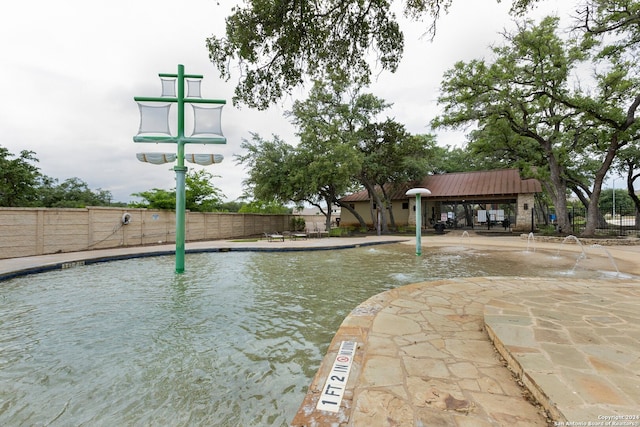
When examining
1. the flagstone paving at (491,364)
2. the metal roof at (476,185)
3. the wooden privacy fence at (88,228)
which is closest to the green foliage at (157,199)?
the wooden privacy fence at (88,228)

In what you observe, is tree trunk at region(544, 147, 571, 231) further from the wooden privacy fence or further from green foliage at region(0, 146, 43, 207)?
green foliage at region(0, 146, 43, 207)

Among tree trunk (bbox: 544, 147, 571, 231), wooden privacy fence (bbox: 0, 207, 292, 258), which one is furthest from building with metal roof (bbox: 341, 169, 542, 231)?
wooden privacy fence (bbox: 0, 207, 292, 258)

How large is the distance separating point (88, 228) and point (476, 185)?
2156 cm

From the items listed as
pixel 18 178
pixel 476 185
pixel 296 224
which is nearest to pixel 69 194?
pixel 18 178

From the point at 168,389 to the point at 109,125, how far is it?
13902 millimetres

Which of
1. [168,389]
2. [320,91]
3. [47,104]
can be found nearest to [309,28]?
[168,389]

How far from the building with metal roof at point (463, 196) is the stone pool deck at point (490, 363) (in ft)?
52.3

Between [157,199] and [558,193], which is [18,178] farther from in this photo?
[558,193]

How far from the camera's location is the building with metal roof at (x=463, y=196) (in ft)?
57.2

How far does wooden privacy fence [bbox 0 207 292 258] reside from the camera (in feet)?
28.3

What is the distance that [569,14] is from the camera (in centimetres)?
712

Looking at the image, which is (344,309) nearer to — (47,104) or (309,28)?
(309,28)

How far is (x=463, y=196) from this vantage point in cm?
1866

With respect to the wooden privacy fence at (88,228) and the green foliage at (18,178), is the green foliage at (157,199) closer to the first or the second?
the wooden privacy fence at (88,228)
